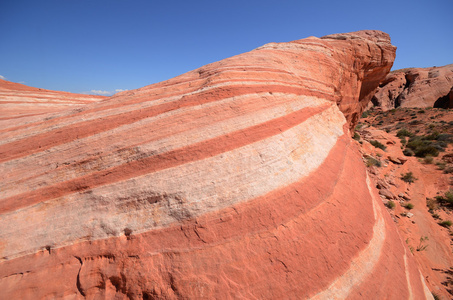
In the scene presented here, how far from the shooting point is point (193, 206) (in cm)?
268

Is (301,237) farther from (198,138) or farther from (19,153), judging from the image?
(19,153)

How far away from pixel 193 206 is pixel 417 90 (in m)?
42.1

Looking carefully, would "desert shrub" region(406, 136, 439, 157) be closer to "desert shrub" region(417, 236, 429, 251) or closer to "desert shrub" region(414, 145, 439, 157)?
"desert shrub" region(414, 145, 439, 157)

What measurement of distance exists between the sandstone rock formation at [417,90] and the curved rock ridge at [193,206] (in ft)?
119

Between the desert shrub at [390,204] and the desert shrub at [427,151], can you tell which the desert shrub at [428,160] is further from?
the desert shrub at [390,204]

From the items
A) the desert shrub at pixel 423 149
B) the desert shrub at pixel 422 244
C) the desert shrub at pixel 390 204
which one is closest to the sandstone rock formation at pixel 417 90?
the desert shrub at pixel 423 149

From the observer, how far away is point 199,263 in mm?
2352

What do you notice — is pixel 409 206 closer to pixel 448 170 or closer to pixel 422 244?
pixel 422 244

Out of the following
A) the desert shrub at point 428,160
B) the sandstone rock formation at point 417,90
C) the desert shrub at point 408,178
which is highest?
the sandstone rock formation at point 417,90

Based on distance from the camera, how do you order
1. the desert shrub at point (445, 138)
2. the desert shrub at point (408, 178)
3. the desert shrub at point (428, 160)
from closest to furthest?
the desert shrub at point (408, 178) → the desert shrub at point (428, 160) → the desert shrub at point (445, 138)

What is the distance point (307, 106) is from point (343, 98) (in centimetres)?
439

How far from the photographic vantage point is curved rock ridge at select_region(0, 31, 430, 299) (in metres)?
2.37

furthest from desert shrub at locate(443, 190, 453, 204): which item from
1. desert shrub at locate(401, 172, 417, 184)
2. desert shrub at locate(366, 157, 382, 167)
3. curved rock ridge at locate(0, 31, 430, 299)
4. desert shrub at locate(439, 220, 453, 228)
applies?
curved rock ridge at locate(0, 31, 430, 299)

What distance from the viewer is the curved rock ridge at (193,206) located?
2369 mm
